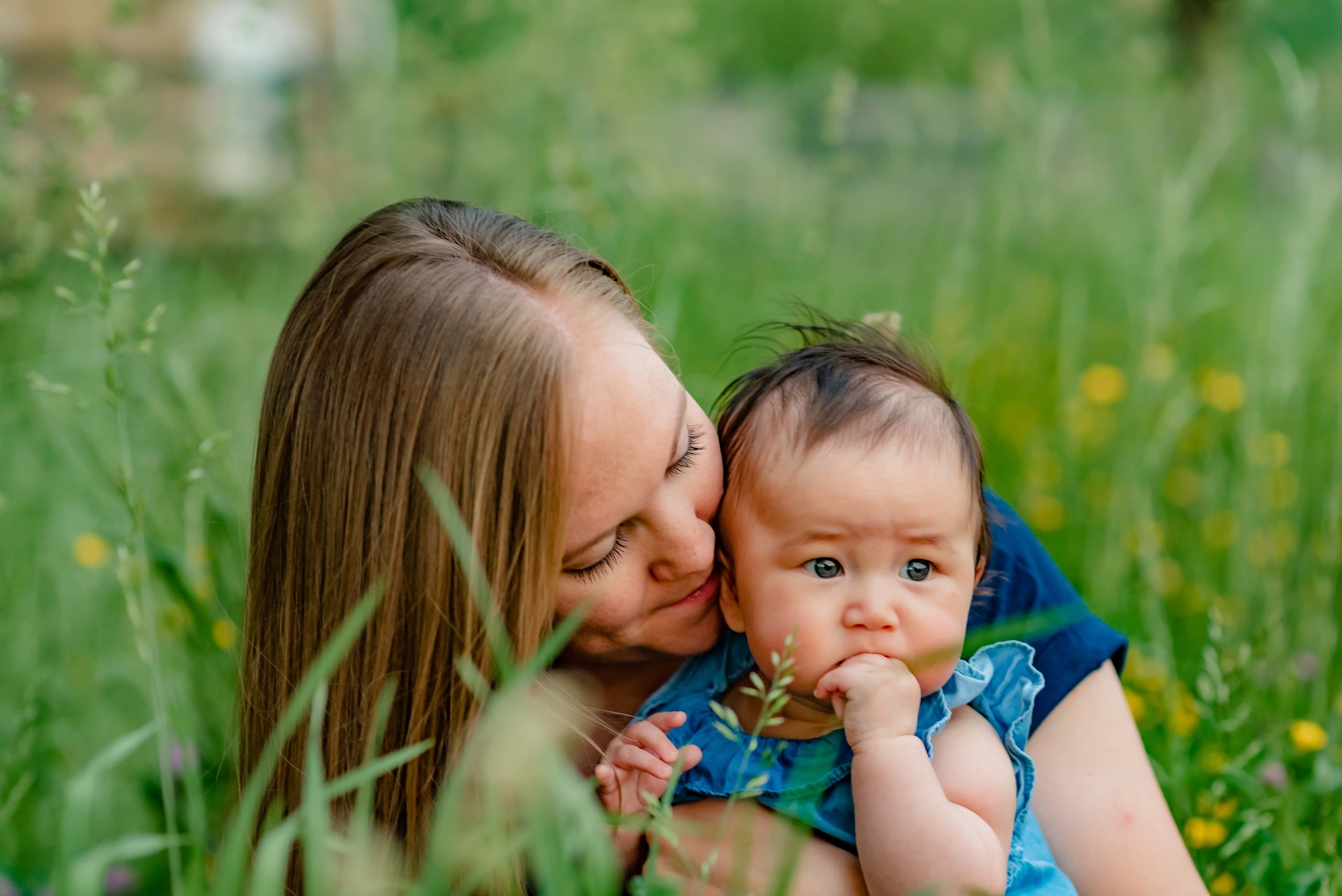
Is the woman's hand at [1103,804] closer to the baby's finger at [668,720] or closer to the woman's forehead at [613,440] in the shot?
the baby's finger at [668,720]

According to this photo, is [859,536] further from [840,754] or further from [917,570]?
[840,754]

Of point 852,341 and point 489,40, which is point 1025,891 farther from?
point 489,40

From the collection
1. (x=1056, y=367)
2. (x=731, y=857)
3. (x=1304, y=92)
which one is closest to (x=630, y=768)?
(x=731, y=857)

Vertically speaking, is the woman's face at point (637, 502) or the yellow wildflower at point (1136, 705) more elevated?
the woman's face at point (637, 502)

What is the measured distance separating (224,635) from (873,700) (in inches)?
54.1

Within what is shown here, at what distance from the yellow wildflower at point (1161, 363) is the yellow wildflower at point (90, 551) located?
89.4 inches

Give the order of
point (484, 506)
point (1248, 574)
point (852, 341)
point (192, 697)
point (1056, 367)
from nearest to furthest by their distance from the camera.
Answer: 1. point (484, 506)
2. point (852, 341)
3. point (192, 697)
4. point (1248, 574)
5. point (1056, 367)

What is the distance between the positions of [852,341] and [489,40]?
1486mm

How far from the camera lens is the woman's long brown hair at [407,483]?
1298 millimetres

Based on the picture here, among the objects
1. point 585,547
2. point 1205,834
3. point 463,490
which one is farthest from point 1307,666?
point 463,490

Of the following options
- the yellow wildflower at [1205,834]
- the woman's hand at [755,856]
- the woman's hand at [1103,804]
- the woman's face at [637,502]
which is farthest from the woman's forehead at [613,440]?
the yellow wildflower at [1205,834]

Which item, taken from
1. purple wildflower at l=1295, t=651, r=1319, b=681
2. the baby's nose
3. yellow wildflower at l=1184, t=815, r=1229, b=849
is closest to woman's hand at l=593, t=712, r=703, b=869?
the baby's nose

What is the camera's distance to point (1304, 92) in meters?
2.19

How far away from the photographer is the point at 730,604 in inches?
58.8
